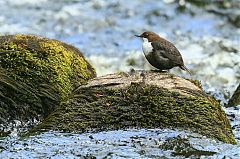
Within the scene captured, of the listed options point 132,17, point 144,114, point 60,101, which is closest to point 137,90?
point 144,114

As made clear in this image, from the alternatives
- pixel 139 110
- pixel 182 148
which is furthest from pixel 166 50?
pixel 182 148

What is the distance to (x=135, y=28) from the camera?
523 inches

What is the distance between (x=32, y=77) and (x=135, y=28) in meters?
6.90

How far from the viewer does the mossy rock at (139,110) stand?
227 inches

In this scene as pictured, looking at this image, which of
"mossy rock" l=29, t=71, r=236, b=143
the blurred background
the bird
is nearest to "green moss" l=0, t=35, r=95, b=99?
"mossy rock" l=29, t=71, r=236, b=143

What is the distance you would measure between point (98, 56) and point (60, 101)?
5.16 metres

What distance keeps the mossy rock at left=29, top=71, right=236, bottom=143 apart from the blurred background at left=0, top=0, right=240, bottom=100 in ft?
A: 15.2

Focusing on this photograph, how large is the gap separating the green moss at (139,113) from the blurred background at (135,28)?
470 cm

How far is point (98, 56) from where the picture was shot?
11.8 metres

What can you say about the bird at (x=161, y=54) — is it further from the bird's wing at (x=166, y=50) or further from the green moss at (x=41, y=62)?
the green moss at (x=41, y=62)

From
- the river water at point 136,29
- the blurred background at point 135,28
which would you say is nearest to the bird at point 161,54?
the river water at point 136,29

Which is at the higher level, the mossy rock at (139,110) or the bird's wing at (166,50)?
the bird's wing at (166,50)

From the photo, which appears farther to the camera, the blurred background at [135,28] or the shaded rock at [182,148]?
the blurred background at [135,28]

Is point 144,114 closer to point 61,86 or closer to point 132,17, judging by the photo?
point 61,86
